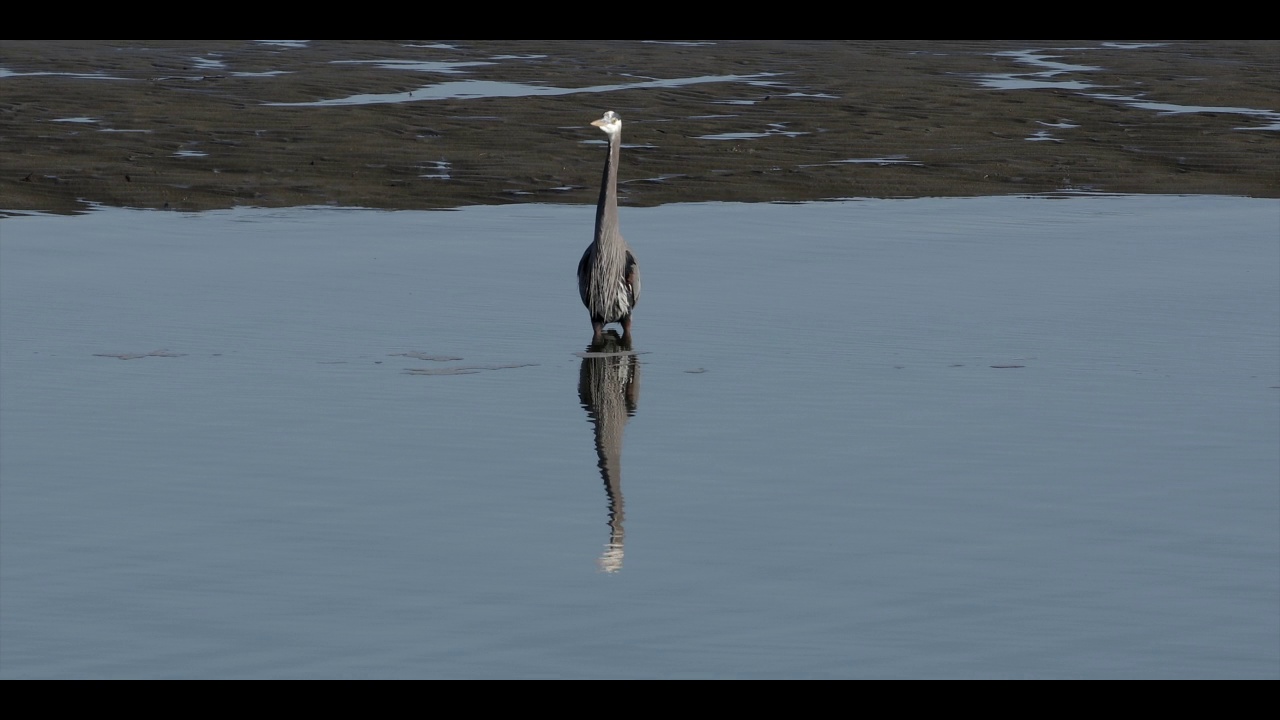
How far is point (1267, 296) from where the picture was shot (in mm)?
13602

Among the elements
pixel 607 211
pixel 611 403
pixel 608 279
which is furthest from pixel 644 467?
pixel 607 211

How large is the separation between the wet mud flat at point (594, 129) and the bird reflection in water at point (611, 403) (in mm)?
8100

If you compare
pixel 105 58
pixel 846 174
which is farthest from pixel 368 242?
pixel 105 58

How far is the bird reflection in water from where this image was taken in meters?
7.53

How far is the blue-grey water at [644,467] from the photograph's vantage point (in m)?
6.19

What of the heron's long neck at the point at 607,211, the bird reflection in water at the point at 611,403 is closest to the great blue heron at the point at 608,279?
the heron's long neck at the point at 607,211

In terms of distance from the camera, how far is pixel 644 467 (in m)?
8.62

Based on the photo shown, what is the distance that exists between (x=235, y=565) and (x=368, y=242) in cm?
985

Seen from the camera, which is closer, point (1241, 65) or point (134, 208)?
point (134, 208)

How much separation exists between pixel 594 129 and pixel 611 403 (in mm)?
17759

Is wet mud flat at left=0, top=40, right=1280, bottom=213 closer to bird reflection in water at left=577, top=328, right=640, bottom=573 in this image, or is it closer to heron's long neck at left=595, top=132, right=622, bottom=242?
heron's long neck at left=595, top=132, right=622, bottom=242

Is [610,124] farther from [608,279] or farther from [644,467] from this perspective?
[644,467]

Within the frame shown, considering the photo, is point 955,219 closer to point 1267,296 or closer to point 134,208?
point 1267,296

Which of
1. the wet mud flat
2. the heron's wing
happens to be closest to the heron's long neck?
the heron's wing
